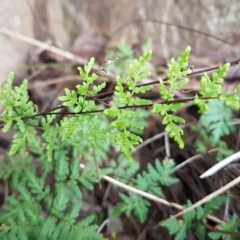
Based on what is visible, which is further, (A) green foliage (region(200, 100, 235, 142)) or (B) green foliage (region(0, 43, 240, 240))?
(A) green foliage (region(200, 100, 235, 142))

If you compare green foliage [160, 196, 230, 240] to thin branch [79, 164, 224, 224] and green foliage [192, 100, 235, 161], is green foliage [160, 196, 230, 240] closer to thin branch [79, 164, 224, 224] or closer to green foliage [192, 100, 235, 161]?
thin branch [79, 164, 224, 224]

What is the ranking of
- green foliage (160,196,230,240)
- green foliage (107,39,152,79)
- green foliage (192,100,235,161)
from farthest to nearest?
green foliage (107,39,152,79), green foliage (192,100,235,161), green foliage (160,196,230,240)

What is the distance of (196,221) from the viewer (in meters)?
1.46

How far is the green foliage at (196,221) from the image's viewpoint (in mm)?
1423

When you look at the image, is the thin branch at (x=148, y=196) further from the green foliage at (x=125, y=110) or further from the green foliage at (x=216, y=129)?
the green foliage at (x=125, y=110)

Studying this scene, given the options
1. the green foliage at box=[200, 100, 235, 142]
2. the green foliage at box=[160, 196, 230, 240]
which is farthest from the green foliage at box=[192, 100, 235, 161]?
the green foliage at box=[160, 196, 230, 240]

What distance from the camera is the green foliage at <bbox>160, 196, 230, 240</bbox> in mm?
1423

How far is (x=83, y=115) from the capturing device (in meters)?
1.11

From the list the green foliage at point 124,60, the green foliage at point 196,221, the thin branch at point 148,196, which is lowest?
the green foliage at point 196,221

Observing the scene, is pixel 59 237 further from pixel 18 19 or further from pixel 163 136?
pixel 18 19

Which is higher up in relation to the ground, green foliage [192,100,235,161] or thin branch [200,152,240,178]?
green foliage [192,100,235,161]

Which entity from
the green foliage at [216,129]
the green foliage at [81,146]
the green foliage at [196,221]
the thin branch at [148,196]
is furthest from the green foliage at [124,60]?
the green foliage at [196,221]

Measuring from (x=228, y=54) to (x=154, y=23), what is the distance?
39 cm

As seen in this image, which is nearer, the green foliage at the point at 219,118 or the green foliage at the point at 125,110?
the green foliage at the point at 125,110
